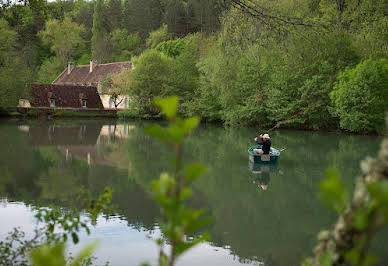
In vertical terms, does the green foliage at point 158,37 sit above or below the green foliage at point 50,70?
above

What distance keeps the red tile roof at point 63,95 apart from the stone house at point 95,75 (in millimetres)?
1705

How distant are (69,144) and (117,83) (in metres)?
31.6

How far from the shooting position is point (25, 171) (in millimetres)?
14086

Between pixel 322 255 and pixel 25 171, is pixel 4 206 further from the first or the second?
pixel 322 255

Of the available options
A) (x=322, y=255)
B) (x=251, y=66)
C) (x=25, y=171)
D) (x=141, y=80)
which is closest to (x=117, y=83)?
(x=141, y=80)

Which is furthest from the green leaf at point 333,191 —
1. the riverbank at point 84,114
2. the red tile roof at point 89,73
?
the red tile roof at point 89,73

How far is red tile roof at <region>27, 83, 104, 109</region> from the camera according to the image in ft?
170

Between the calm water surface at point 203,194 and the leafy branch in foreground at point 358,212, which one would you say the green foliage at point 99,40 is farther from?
the leafy branch in foreground at point 358,212

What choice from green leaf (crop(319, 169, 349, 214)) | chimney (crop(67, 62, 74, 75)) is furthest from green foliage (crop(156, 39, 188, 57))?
green leaf (crop(319, 169, 349, 214))

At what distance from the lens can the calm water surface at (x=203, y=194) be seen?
736 cm

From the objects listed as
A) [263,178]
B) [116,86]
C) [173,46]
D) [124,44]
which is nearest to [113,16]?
[124,44]

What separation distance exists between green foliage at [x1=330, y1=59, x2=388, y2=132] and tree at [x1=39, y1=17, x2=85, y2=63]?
185 feet

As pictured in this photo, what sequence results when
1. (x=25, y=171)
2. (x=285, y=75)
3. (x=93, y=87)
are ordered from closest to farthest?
(x=25, y=171), (x=285, y=75), (x=93, y=87)

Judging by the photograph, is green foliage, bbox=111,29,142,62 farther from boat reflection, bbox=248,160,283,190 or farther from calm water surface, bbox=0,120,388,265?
boat reflection, bbox=248,160,283,190
